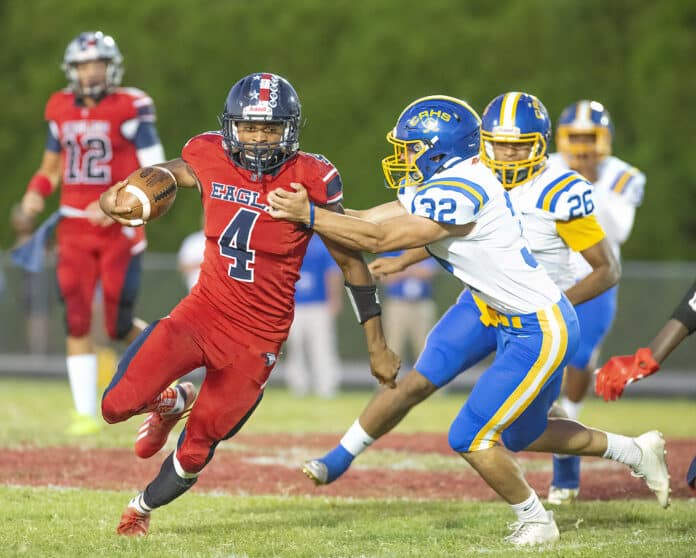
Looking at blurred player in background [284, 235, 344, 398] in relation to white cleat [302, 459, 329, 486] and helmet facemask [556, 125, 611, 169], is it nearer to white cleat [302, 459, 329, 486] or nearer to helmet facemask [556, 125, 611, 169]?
helmet facemask [556, 125, 611, 169]

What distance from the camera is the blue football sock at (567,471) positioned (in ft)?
20.5

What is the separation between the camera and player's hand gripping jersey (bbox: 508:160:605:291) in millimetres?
5660

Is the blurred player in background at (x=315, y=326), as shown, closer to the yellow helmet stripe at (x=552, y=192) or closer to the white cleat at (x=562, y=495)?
the white cleat at (x=562, y=495)

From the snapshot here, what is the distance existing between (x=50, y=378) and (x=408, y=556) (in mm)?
11168

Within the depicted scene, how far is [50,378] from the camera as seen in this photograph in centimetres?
1520

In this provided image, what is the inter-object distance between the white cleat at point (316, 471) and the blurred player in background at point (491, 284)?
0.97 metres

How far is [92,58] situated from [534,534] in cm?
454

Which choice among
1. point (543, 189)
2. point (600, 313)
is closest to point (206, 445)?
point (543, 189)

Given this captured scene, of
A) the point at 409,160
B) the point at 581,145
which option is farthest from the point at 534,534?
the point at 581,145

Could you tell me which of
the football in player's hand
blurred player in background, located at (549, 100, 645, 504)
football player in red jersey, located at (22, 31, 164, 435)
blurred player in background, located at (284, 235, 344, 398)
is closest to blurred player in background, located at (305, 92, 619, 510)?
the football in player's hand

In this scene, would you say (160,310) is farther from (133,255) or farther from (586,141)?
(586,141)

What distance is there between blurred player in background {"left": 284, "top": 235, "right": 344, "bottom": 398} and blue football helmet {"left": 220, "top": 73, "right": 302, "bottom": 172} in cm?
742

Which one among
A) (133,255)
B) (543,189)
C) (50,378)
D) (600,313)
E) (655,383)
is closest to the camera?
(543,189)

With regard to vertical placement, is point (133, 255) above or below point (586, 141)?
below
